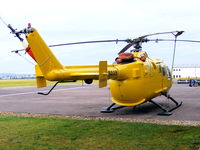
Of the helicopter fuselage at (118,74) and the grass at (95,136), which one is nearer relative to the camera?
the grass at (95,136)

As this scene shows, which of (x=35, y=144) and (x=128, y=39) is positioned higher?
(x=128, y=39)

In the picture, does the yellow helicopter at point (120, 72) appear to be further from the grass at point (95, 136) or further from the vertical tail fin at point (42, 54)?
the grass at point (95, 136)

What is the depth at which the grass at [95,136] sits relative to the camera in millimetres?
6402

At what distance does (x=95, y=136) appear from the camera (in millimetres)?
7371

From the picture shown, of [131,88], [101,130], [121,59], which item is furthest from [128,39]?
[101,130]

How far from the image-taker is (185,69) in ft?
222

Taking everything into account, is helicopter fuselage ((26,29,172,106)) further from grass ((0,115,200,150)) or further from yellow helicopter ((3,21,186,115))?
grass ((0,115,200,150))

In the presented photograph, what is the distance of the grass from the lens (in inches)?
252

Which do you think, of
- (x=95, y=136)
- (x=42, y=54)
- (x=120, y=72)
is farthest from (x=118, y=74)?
(x=95, y=136)

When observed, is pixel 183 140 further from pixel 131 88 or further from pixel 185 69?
pixel 185 69

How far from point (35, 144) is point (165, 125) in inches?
164

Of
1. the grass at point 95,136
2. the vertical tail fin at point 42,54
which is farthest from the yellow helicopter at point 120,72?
the grass at point 95,136

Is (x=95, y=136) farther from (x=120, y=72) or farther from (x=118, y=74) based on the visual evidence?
(x=120, y=72)

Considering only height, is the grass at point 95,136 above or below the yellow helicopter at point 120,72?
below
